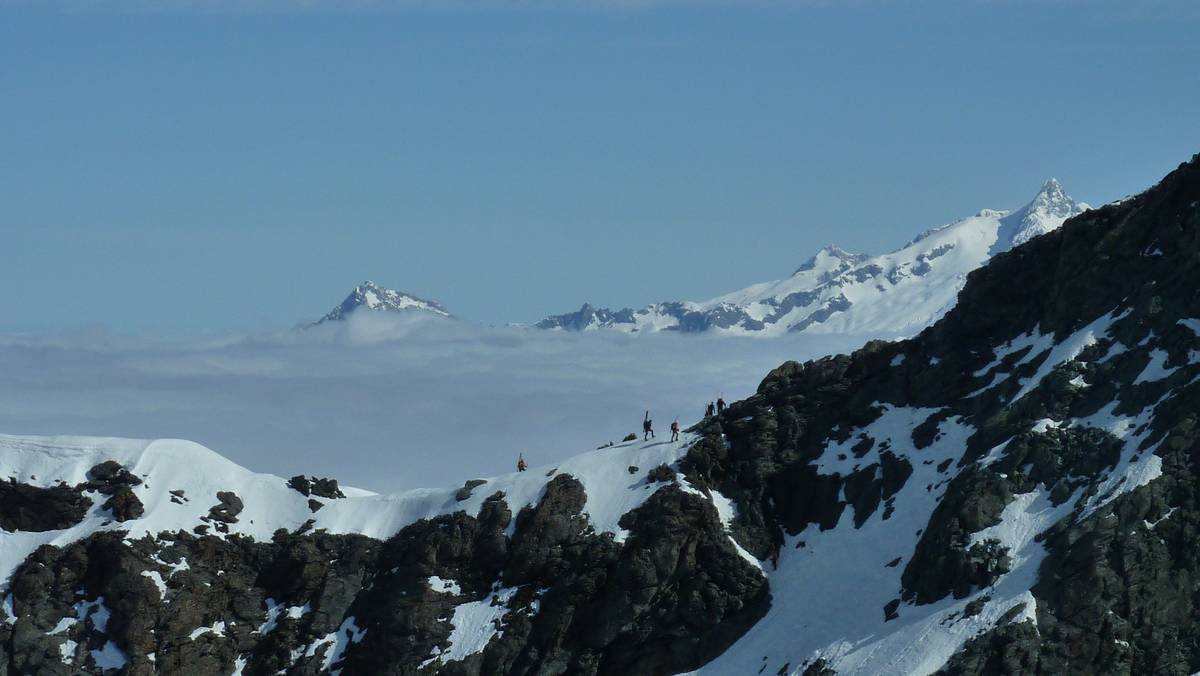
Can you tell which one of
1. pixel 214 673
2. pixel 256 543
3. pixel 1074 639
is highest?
pixel 256 543

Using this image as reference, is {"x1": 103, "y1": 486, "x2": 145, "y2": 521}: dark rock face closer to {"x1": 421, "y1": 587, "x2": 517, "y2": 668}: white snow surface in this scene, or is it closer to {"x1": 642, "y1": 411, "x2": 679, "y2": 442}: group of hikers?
{"x1": 421, "y1": 587, "x2": 517, "y2": 668}: white snow surface

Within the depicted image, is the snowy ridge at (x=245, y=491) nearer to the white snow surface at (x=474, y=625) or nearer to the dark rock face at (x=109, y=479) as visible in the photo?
the dark rock face at (x=109, y=479)

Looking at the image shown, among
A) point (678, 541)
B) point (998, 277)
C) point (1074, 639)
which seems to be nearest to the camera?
point (1074, 639)

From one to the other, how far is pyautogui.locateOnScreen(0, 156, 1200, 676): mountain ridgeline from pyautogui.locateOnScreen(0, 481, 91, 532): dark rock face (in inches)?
7.5

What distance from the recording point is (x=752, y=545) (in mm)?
130000

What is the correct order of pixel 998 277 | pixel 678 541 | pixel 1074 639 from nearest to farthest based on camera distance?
1. pixel 1074 639
2. pixel 678 541
3. pixel 998 277

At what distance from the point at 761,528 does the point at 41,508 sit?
54.1m

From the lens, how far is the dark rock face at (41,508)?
454ft

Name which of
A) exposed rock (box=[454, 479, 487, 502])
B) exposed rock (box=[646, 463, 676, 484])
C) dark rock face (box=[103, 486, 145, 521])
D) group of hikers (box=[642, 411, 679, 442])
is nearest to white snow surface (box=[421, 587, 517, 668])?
exposed rock (box=[454, 479, 487, 502])

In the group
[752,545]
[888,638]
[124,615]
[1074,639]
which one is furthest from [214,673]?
[1074,639]

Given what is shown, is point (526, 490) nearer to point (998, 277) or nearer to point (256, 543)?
point (256, 543)

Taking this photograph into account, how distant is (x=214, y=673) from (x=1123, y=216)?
235ft

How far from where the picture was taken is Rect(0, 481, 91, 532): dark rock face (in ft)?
454

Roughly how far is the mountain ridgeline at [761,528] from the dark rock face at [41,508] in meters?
0.19
